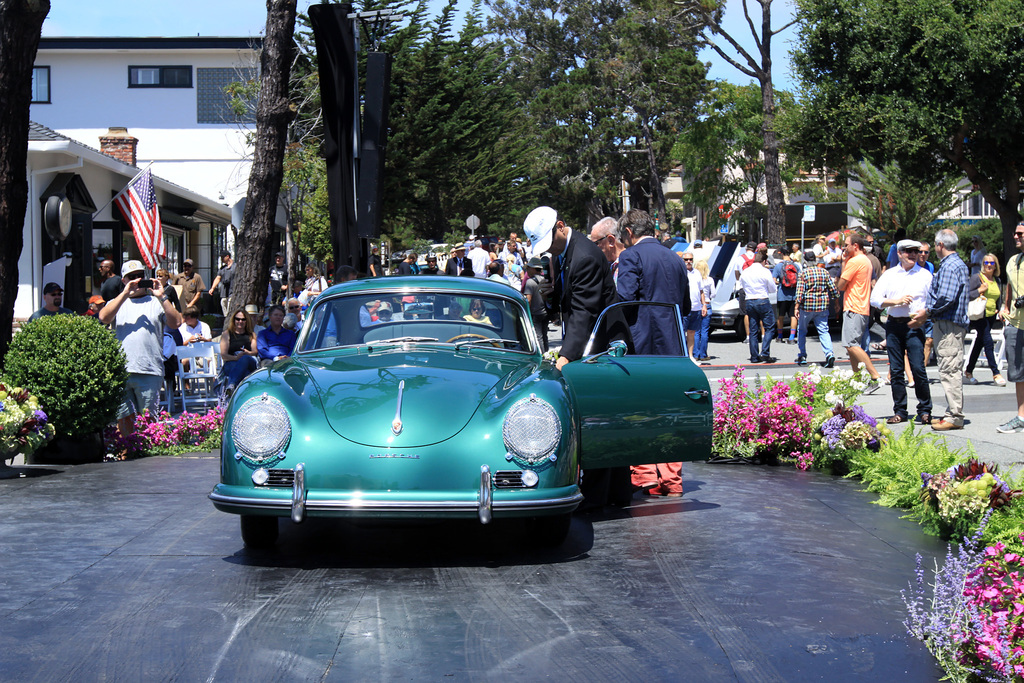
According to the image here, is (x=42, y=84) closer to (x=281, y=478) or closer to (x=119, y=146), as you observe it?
(x=119, y=146)

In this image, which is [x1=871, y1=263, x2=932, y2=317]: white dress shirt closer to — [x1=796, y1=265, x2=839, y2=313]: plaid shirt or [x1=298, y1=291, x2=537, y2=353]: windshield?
[x1=298, y1=291, x2=537, y2=353]: windshield

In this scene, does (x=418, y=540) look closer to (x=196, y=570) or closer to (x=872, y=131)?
(x=196, y=570)

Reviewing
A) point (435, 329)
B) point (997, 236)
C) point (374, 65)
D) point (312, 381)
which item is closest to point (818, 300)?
point (374, 65)

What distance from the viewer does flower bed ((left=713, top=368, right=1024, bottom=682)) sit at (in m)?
4.05

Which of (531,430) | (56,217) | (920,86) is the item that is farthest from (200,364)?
(920,86)

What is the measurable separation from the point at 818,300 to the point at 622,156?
5761 cm

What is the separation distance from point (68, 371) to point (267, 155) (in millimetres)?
6287

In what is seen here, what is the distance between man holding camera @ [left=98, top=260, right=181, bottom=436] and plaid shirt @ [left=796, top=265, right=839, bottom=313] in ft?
32.9

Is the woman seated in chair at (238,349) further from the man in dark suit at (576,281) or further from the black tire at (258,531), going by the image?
the black tire at (258,531)

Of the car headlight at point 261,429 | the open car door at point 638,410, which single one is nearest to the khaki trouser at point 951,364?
the open car door at point 638,410

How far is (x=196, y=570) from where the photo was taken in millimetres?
5660

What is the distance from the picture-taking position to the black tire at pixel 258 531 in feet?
19.4

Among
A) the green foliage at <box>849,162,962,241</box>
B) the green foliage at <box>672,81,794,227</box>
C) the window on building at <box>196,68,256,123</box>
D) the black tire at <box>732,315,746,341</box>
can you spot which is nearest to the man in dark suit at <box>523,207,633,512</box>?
the black tire at <box>732,315,746,341</box>

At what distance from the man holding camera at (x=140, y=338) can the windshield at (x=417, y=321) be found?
3.94 meters
